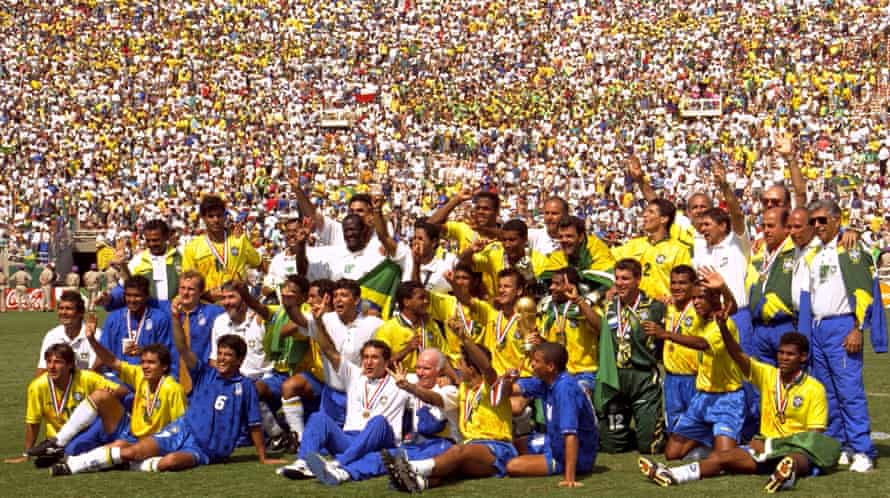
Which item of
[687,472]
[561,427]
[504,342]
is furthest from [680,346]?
[561,427]

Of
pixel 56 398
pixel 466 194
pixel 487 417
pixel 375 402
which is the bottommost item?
pixel 487 417

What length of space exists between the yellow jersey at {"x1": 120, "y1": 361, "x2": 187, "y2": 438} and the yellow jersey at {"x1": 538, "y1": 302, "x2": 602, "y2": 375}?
8.61 ft

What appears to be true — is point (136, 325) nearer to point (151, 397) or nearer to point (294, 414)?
point (151, 397)

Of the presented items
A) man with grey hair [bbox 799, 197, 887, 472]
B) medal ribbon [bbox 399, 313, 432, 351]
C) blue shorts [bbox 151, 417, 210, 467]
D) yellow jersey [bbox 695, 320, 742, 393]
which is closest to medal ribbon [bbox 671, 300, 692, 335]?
yellow jersey [bbox 695, 320, 742, 393]

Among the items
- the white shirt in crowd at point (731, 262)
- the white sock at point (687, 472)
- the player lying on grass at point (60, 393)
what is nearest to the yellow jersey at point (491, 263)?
the white shirt in crowd at point (731, 262)

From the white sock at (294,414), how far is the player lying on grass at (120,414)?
92 centimetres

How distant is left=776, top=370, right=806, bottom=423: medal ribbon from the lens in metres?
9.08

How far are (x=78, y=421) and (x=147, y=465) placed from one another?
0.61 metres

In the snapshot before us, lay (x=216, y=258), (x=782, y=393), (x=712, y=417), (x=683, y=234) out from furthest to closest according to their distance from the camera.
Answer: (x=216, y=258) → (x=683, y=234) → (x=712, y=417) → (x=782, y=393)

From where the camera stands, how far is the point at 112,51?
4484 cm

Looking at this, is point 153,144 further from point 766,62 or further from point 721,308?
point 721,308

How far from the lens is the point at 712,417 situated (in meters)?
9.65

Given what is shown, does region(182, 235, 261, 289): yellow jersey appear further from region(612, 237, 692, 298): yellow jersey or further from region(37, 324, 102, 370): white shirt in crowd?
region(612, 237, 692, 298): yellow jersey

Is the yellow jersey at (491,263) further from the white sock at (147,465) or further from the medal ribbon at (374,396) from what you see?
the white sock at (147,465)
